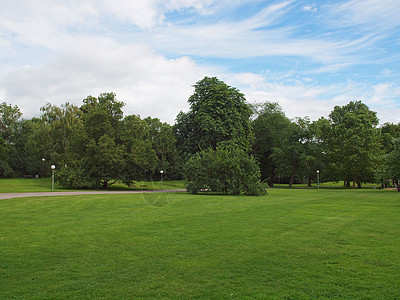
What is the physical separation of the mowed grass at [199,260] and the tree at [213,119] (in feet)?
108

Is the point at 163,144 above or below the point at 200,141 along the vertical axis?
above

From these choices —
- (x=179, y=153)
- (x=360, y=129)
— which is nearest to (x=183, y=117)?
(x=179, y=153)

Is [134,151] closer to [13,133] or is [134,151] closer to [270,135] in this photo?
[270,135]

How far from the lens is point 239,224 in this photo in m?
10.5

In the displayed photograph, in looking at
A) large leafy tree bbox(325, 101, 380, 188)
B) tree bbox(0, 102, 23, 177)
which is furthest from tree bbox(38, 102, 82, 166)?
large leafy tree bbox(325, 101, 380, 188)

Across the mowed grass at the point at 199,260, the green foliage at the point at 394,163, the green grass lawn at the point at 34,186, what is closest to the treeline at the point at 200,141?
the green foliage at the point at 394,163

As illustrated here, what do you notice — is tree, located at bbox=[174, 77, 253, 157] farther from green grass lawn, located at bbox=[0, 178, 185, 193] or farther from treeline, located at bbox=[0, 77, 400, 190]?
green grass lawn, located at bbox=[0, 178, 185, 193]

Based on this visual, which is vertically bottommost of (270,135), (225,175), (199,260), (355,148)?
(199,260)

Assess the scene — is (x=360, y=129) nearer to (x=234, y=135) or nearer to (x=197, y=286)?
(x=234, y=135)

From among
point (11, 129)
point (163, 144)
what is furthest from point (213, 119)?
point (11, 129)

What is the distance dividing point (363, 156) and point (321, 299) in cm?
4952

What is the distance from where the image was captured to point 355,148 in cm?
4794

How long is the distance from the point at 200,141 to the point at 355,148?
23872mm

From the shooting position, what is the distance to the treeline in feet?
126
